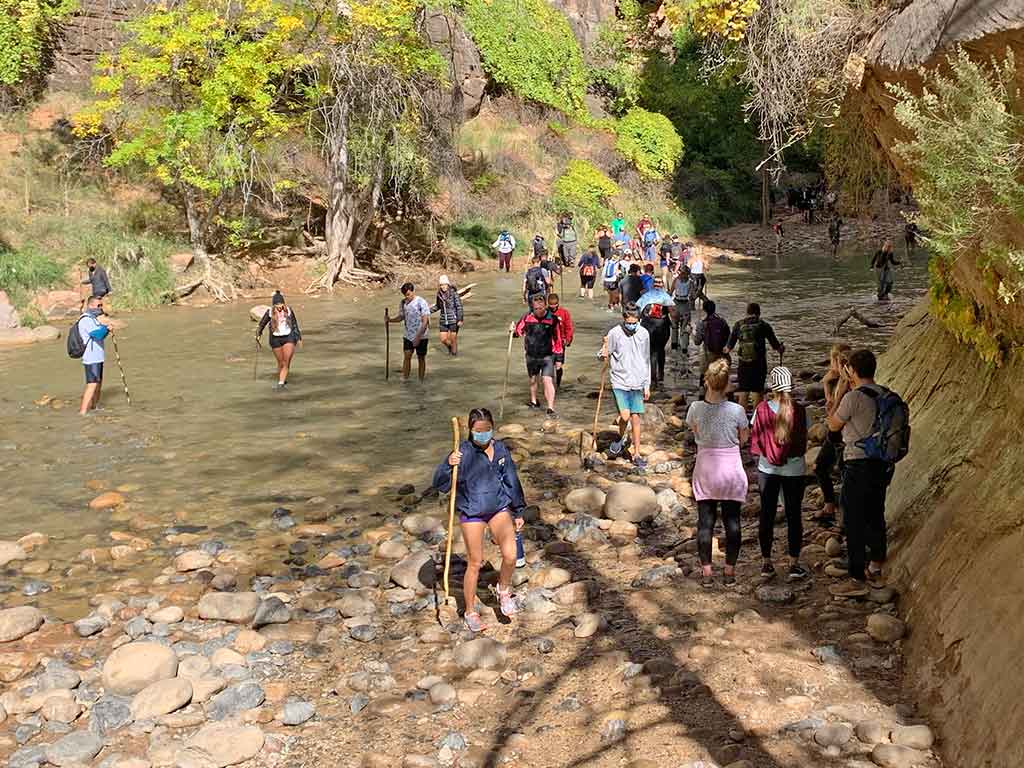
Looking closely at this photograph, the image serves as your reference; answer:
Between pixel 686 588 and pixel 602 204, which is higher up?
pixel 602 204

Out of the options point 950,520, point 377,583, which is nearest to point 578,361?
point 377,583

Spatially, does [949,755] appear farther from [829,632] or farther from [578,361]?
[578,361]

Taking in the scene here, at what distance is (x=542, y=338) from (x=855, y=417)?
6311 millimetres

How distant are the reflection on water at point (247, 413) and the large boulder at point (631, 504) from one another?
8.26 ft

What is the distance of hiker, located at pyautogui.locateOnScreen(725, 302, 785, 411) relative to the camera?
1166 centimetres

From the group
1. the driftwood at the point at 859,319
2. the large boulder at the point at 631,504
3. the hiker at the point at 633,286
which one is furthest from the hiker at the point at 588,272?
the large boulder at the point at 631,504

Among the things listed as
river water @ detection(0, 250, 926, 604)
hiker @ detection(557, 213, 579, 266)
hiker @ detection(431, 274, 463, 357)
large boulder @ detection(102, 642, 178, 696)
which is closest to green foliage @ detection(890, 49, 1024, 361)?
large boulder @ detection(102, 642, 178, 696)

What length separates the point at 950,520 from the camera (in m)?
6.62

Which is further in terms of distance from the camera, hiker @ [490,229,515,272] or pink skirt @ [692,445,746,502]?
hiker @ [490,229,515,272]

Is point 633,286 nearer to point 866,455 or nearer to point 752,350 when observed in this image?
point 752,350

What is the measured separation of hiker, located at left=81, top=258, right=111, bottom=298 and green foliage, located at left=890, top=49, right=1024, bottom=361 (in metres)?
20.2

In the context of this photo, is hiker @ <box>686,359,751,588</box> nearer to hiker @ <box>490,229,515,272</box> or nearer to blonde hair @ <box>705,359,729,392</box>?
blonde hair @ <box>705,359,729,392</box>

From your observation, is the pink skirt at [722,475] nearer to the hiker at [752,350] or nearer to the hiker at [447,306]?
the hiker at [752,350]

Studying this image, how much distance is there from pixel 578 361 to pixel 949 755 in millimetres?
12471
